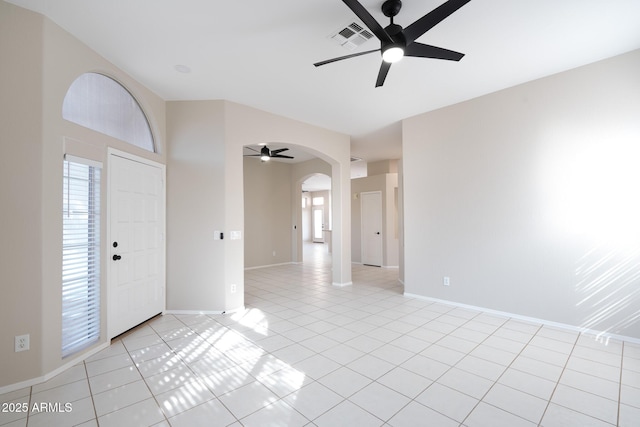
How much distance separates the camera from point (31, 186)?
7.52ft

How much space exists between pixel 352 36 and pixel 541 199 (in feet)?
10.2

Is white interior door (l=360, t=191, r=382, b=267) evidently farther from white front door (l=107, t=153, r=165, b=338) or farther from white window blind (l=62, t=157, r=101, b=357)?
white window blind (l=62, t=157, r=101, b=357)

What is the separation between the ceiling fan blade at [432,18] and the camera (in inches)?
70.7

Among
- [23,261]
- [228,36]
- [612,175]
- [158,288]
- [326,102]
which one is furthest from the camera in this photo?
[326,102]

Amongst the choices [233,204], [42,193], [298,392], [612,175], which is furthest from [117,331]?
[612,175]

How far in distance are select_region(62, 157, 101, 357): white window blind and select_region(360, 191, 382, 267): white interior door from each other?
6635mm

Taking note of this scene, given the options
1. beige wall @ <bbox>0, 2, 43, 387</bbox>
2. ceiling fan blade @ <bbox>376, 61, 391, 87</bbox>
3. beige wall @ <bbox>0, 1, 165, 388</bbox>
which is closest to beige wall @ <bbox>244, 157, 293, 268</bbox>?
beige wall @ <bbox>0, 1, 165, 388</bbox>

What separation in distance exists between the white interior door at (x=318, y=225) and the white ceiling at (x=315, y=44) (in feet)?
41.3

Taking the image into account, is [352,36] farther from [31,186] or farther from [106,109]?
[31,186]

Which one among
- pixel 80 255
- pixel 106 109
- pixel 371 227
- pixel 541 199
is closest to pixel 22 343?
pixel 80 255

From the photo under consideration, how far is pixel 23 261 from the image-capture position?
7.35 feet

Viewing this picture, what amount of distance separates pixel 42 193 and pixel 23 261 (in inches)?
22.8

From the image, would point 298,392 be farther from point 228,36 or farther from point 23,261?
point 228,36

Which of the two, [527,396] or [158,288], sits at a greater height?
[158,288]
